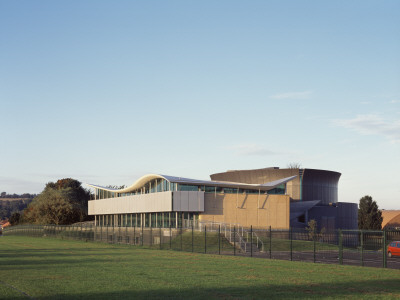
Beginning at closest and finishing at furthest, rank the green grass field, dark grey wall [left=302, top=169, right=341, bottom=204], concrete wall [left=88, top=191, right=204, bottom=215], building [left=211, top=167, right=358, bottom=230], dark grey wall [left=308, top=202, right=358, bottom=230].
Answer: the green grass field < concrete wall [left=88, top=191, right=204, bottom=215] < dark grey wall [left=308, top=202, right=358, bottom=230] < building [left=211, top=167, right=358, bottom=230] < dark grey wall [left=302, top=169, right=341, bottom=204]

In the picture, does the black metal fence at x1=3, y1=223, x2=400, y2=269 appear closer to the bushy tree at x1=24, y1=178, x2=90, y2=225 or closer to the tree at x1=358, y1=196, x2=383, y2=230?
the bushy tree at x1=24, y1=178, x2=90, y2=225

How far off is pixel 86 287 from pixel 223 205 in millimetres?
49934

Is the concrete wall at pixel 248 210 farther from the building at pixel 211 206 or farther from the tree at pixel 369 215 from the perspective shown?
the tree at pixel 369 215

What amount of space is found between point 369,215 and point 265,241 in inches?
1764

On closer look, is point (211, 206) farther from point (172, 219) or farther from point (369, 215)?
point (369, 215)

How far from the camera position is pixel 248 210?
69.4 meters

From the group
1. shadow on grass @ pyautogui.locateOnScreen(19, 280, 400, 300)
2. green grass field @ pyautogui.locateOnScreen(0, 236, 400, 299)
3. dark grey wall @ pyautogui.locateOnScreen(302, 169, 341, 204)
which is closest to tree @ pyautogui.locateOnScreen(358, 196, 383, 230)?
dark grey wall @ pyautogui.locateOnScreen(302, 169, 341, 204)

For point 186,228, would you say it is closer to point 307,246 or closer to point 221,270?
point 307,246

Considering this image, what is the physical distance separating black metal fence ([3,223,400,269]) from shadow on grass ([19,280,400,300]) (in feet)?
31.2

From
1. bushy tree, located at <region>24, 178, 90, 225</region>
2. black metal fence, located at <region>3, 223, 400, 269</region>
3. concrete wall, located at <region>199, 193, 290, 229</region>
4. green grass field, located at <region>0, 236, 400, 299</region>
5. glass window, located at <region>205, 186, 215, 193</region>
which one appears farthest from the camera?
bushy tree, located at <region>24, 178, 90, 225</region>

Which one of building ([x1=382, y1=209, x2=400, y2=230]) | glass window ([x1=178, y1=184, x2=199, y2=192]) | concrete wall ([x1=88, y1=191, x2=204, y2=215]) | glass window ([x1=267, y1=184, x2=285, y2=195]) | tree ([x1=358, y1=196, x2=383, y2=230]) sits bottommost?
building ([x1=382, y1=209, x2=400, y2=230])

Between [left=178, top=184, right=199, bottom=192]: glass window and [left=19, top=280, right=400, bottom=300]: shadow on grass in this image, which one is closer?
[left=19, top=280, right=400, bottom=300]: shadow on grass

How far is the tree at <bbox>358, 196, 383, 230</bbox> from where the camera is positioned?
94.6 m

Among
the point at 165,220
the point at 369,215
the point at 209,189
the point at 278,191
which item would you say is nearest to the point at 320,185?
the point at 369,215
